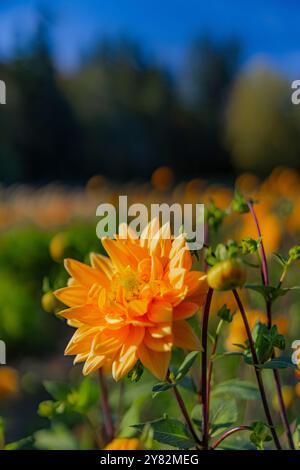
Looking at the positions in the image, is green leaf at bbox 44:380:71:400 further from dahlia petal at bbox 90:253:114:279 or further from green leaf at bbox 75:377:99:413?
dahlia petal at bbox 90:253:114:279

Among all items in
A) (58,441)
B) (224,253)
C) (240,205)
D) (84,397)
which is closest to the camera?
(224,253)

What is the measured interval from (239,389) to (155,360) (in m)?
0.23

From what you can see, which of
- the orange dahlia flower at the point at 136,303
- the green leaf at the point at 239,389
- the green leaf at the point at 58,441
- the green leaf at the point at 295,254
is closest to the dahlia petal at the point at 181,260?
the orange dahlia flower at the point at 136,303

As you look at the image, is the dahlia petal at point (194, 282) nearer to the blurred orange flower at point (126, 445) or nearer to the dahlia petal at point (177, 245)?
the dahlia petal at point (177, 245)

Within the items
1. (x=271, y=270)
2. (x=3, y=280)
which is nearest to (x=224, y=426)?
(x=271, y=270)

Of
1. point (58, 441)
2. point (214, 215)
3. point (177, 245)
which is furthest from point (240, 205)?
point (58, 441)

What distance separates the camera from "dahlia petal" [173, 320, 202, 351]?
0.48 meters

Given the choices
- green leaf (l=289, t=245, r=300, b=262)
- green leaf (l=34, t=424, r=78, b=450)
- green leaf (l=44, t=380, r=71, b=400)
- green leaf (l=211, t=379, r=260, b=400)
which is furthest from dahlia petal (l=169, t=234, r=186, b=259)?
green leaf (l=34, t=424, r=78, b=450)

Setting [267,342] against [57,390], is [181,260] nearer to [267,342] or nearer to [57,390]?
[267,342]

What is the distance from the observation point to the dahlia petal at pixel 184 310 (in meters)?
0.48

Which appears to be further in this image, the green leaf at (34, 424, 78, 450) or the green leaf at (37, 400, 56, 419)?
the green leaf at (34, 424, 78, 450)

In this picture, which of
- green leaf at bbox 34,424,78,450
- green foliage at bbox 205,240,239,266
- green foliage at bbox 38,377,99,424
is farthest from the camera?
green leaf at bbox 34,424,78,450

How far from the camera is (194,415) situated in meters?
0.62

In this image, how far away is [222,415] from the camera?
2.02 ft
